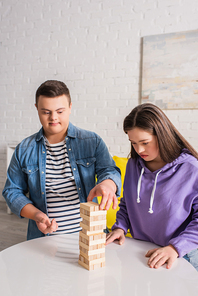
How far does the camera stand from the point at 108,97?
3139mm

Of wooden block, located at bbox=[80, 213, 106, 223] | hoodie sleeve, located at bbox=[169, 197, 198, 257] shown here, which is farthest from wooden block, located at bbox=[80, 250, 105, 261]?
hoodie sleeve, located at bbox=[169, 197, 198, 257]

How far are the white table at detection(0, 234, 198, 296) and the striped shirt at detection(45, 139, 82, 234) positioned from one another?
29 cm

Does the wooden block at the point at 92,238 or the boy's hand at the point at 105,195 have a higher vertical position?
the boy's hand at the point at 105,195

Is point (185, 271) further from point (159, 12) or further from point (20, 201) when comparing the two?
point (159, 12)

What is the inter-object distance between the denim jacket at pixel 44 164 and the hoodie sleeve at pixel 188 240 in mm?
448

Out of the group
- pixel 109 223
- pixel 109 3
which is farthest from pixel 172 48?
pixel 109 223

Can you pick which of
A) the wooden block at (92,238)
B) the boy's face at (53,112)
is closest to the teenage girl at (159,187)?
the wooden block at (92,238)

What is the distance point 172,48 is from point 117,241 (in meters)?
2.41

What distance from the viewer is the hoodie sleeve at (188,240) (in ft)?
2.99

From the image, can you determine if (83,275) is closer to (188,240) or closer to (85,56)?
(188,240)

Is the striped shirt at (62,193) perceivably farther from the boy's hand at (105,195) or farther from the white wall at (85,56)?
the white wall at (85,56)

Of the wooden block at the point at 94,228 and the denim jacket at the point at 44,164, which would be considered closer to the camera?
the wooden block at the point at 94,228

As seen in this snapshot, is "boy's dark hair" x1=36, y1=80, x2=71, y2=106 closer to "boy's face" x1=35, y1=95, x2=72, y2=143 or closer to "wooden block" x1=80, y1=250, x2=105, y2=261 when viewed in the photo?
"boy's face" x1=35, y1=95, x2=72, y2=143

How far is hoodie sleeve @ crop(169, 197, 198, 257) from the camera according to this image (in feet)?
2.99
